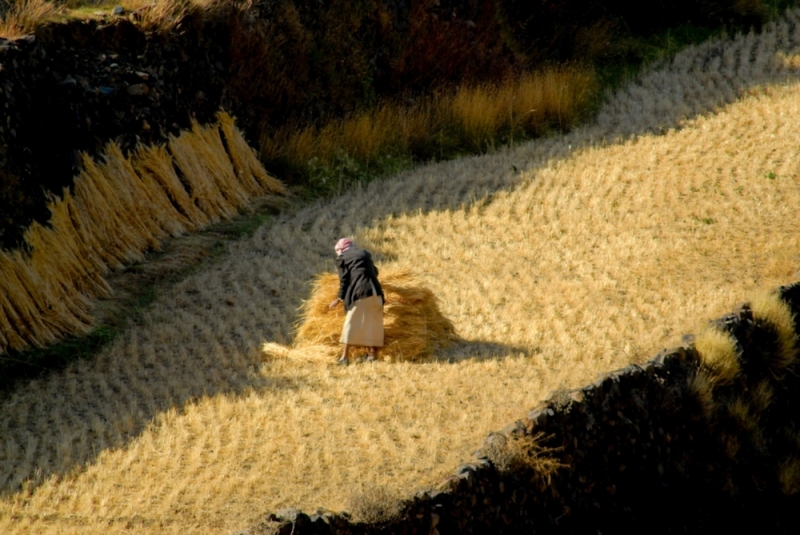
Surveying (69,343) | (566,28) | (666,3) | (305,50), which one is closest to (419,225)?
(305,50)

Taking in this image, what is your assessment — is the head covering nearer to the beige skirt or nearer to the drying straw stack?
the beige skirt

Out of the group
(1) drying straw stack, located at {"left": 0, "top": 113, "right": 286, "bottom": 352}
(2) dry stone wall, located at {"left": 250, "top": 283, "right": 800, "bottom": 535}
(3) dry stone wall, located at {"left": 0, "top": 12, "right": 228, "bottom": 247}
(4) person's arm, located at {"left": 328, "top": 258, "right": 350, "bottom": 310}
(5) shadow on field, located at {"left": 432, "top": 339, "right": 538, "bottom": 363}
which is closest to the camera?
(2) dry stone wall, located at {"left": 250, "top": 283, "right": 800, "bottom": 535}

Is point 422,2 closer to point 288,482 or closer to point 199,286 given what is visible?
point 199,286

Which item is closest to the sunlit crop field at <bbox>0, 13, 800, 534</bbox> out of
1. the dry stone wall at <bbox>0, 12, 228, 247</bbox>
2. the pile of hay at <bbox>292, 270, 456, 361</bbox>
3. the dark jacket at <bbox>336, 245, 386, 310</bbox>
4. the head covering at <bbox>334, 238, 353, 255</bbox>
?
the pile of hay at <bbox>292, 270, 456, 361</bbox>

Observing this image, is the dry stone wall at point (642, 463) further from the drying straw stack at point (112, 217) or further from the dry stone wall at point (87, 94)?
the dry stone wall at point (87, 94)

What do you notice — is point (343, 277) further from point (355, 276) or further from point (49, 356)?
point (49, 356)
